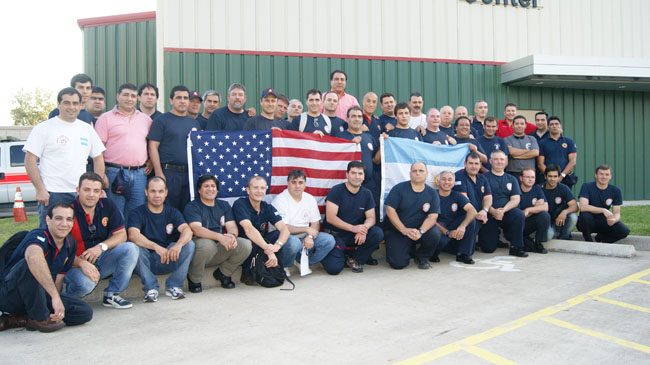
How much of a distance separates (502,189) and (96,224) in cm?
582

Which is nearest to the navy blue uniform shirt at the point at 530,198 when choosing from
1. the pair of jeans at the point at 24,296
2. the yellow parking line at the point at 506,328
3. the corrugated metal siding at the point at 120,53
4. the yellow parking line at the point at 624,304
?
the yellow parking line at the point at 506,328

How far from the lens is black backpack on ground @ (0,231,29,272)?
4.14 m

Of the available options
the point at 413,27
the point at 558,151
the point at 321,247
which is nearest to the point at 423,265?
the point at 321,247

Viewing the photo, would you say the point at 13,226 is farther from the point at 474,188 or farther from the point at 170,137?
the point at 474,188

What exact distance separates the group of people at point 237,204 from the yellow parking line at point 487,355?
277 centimetres

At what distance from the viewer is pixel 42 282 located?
12.9 feet

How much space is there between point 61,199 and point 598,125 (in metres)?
14.3

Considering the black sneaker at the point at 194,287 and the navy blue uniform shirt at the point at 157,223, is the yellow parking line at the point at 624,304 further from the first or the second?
the navy blue uniform shirt at the point at 157,223

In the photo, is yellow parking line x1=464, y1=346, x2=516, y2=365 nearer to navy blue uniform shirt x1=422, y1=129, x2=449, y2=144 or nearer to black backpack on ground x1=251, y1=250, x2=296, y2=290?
black backpack on ground x1=251, y1=250, x2=296, y2=290

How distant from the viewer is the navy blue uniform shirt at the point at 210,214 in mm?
5507

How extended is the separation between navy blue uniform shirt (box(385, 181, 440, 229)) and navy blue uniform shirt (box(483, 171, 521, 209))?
1354 mm

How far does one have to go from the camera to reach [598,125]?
14.1 m

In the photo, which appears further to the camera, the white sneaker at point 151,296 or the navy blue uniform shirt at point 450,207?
the navy blue uniform shirt at point 450,207

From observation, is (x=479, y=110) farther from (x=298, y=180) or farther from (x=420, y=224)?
(x=298, y=180)
